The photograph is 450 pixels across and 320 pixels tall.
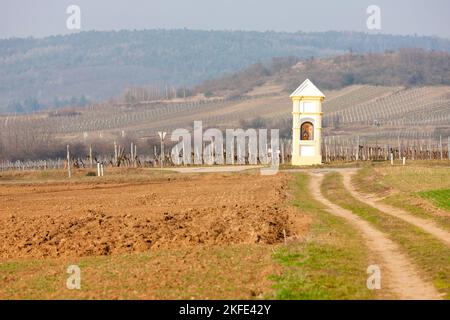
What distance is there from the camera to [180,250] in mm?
24719

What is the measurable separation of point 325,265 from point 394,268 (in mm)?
1286

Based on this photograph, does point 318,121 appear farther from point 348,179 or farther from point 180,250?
point 180,250

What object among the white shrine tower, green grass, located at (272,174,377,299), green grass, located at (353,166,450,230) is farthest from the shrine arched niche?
green grass, located at (272,174,377,299)

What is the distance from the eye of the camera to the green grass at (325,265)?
56.6ft

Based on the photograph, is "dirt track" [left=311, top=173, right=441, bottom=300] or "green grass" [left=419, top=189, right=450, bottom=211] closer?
"dirt track" [left=311, top=173, right=441, bottom=300]

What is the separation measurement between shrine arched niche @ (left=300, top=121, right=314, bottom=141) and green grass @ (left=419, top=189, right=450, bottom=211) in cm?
3572

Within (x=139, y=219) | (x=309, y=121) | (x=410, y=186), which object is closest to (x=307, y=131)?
(x=309, y=121)

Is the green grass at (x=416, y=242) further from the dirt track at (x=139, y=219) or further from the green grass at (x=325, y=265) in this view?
the dirt track at (x=139, y=219)

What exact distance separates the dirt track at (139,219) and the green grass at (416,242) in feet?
7.30

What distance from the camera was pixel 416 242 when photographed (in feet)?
80.4

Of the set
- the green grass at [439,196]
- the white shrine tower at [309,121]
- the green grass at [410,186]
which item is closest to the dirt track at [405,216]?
the green grass at [410,186]

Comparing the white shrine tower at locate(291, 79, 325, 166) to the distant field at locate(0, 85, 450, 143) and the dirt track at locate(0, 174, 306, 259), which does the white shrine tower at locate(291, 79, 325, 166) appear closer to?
the dirt track at locate(0, 174, 306, 259)

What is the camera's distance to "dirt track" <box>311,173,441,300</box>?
1730 cm
